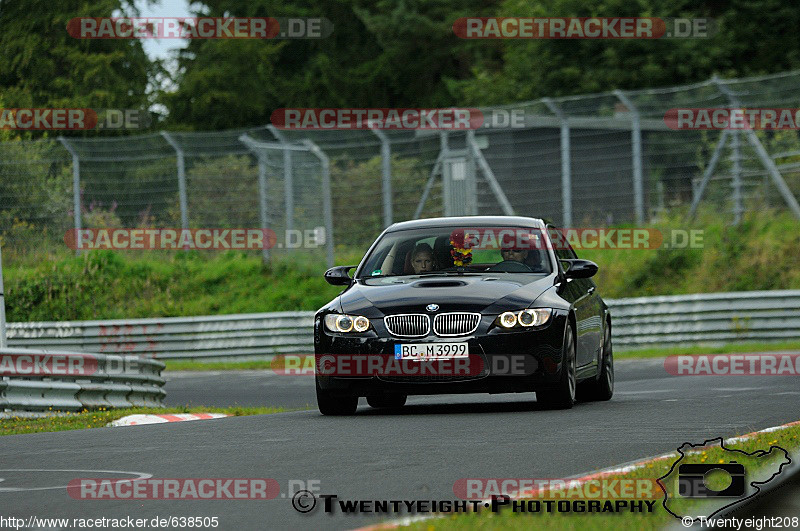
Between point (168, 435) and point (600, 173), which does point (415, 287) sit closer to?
point (168, 435)

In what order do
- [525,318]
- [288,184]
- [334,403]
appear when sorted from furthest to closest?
[288,184] < [334,403] < [525,318]

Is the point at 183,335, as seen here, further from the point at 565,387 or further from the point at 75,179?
the point at 565,387

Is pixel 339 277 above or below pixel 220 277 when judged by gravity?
above

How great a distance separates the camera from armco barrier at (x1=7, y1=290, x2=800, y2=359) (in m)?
23.6

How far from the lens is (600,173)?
26203mm

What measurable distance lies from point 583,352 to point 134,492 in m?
6.09

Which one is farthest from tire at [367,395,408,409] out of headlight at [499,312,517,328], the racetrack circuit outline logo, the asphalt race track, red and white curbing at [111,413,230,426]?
the racetrack circuit outline logo

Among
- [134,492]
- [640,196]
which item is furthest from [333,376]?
[640,196]

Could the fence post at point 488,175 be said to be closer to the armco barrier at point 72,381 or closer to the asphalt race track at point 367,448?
the armco barrier at point 72,381

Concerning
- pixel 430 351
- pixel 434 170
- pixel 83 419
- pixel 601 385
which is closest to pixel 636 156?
pixel 434 170

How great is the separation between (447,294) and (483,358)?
1.84 feet

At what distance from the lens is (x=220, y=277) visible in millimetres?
31859

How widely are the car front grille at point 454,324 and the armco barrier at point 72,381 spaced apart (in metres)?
4.26

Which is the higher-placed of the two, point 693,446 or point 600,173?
point 600,173
